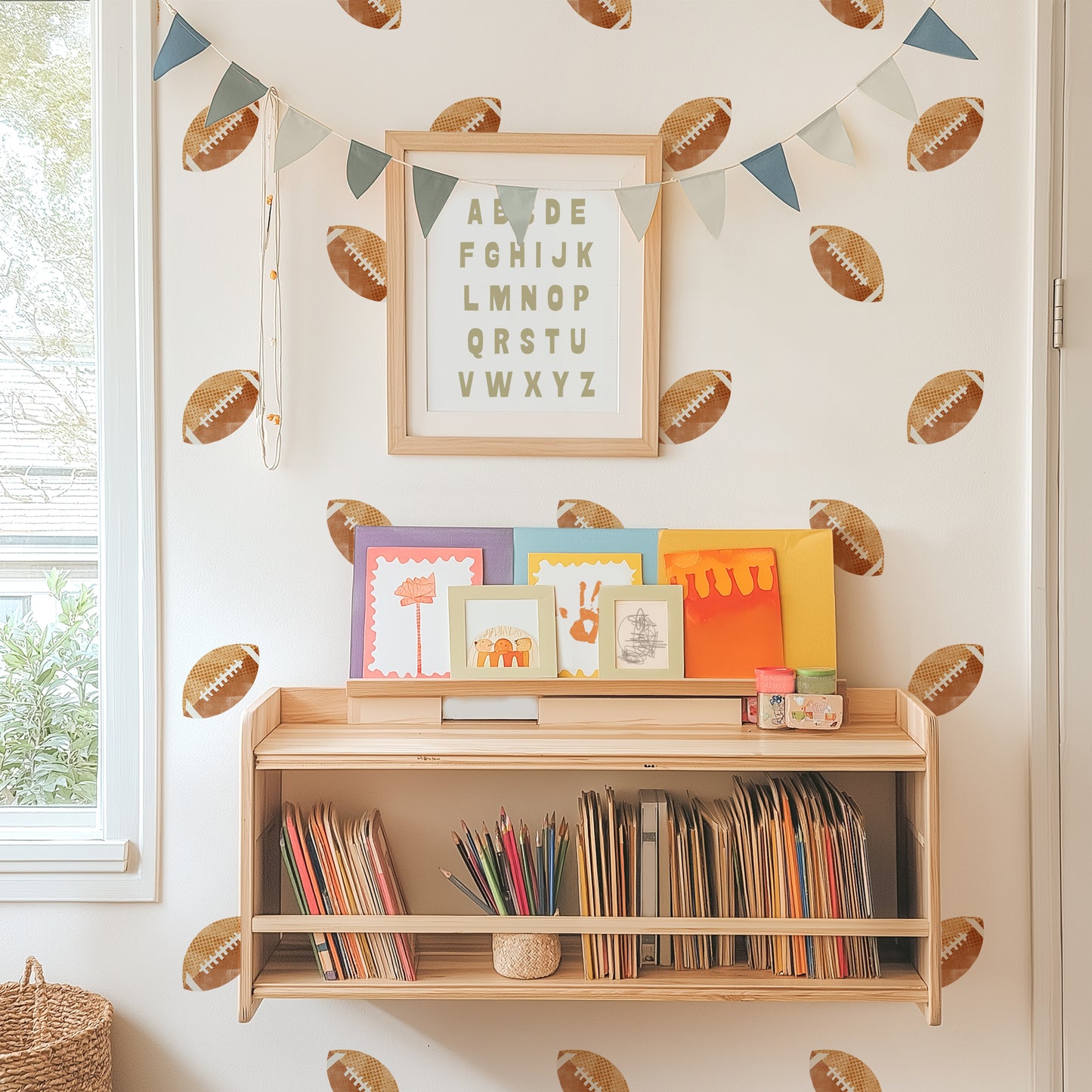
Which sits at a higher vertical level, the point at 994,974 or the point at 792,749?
the point at 792,749

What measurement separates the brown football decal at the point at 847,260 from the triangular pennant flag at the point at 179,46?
3.27ft

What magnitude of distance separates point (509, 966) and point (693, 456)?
0.81 meters

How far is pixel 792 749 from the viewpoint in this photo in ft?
4.18

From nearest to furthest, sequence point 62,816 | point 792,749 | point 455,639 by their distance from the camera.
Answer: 1. point 792,749
2. point 455,639
3. point 62,816

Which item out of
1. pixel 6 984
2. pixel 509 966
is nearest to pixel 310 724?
pixel 509 966

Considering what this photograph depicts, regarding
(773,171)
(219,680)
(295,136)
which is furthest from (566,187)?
(219,680)

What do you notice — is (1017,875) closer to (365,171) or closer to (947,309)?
(947,309)

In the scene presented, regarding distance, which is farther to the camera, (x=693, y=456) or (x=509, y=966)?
(x=693, y=456)

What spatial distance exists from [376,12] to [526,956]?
145cm

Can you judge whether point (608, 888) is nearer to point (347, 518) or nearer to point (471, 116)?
point (347, 518)

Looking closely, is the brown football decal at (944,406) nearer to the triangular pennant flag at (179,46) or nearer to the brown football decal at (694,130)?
the brown football decal at (694,130)

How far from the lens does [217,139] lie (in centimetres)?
148

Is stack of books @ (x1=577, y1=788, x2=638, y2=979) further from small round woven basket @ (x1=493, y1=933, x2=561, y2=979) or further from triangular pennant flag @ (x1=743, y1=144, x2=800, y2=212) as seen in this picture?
triangular pennant flag @ (x1=743, y1=144, x2=800, y2=212)

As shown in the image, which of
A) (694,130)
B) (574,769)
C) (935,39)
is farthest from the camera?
(694,130)
